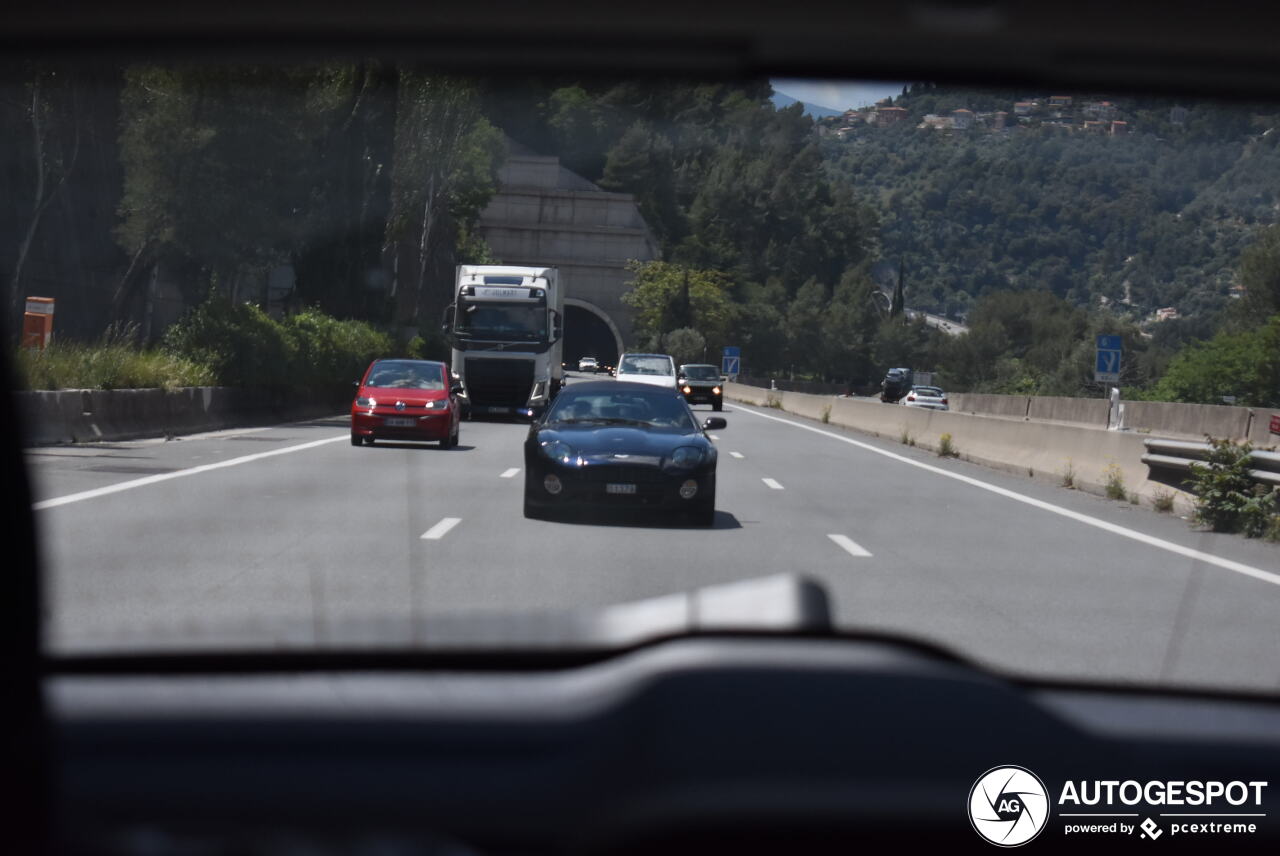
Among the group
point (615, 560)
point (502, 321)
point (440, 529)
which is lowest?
point (440, 529)

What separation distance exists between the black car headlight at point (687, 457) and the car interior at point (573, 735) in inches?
473

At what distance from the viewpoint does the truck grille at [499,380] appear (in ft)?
131

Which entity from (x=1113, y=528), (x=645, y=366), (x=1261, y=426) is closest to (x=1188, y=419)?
(x=1261, y=426)

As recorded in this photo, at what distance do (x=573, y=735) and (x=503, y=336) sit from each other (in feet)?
125

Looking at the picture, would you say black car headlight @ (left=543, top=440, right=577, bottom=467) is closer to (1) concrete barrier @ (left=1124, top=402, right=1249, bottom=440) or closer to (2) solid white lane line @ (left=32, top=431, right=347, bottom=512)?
(2) solid white lane line @ (left=32, top=431, right=347, bottom=512)

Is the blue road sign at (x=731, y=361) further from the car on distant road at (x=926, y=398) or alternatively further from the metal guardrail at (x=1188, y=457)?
the metal guardrail at (x=1188, y=457)

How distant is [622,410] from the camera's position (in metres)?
17.2

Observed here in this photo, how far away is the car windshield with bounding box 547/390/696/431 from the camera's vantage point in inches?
664

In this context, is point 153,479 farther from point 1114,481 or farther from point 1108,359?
point 1108,359

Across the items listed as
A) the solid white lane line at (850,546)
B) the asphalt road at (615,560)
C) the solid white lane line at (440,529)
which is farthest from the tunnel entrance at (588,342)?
the solid white lane line at (850,546)

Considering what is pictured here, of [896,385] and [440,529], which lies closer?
[440,529]

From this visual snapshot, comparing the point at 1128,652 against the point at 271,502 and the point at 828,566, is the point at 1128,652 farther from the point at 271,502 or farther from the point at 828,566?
the point at 271,502

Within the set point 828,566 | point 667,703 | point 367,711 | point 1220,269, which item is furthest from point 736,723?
point 1220,269

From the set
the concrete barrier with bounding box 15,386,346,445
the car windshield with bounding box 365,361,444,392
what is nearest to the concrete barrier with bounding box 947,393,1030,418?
the concrete barrier with bounding box 15,386,346,445
